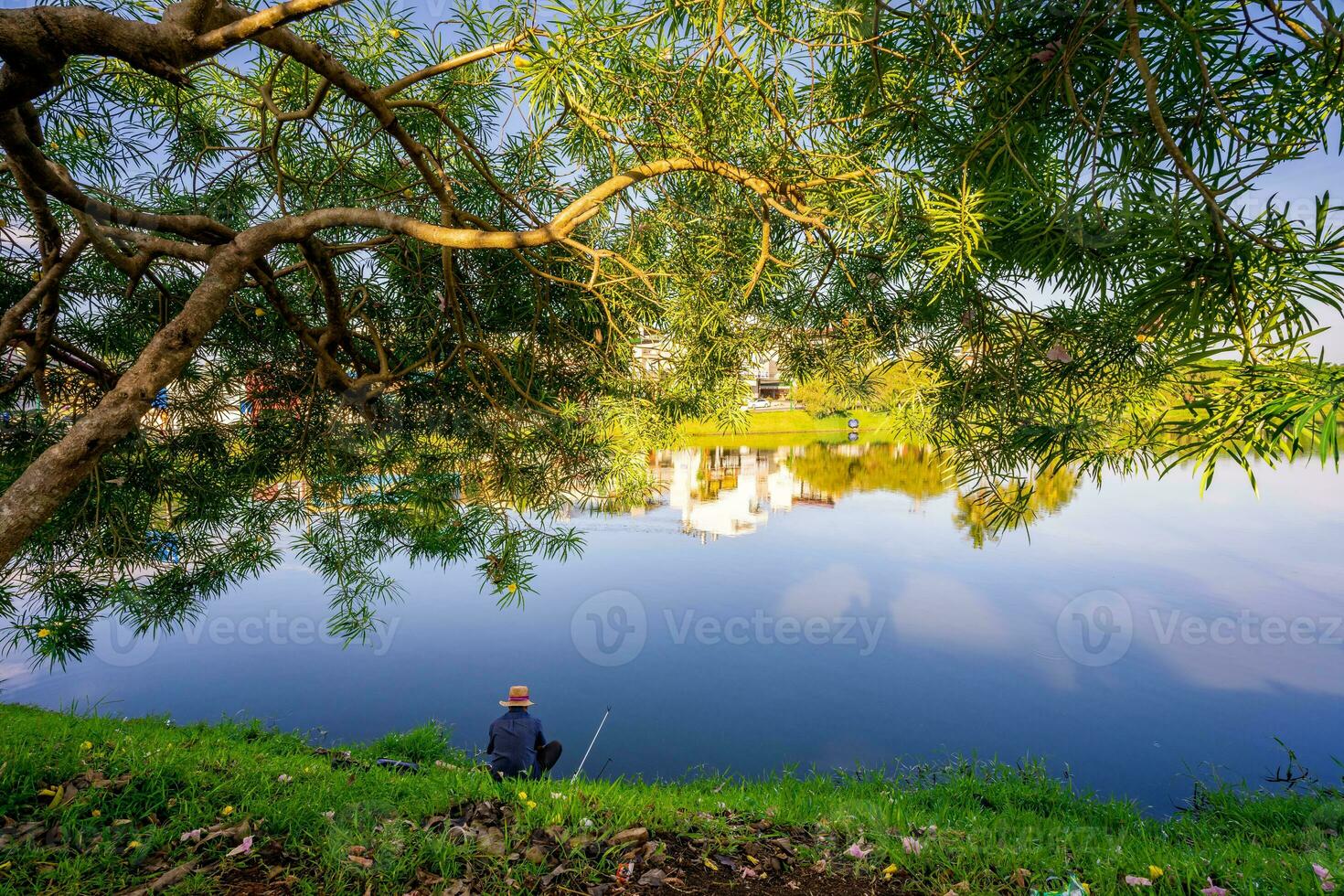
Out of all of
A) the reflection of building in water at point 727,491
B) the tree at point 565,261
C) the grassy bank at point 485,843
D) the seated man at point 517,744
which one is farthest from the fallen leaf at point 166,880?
the reflection of building in water at point 727,491

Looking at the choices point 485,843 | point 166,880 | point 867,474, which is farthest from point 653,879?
point 867,474

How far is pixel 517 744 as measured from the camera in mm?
3666

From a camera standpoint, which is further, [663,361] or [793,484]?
[793,484]

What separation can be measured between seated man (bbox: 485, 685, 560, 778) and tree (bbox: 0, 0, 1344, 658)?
1615mm

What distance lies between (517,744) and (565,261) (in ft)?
9.35

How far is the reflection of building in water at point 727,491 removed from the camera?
655 centimetres

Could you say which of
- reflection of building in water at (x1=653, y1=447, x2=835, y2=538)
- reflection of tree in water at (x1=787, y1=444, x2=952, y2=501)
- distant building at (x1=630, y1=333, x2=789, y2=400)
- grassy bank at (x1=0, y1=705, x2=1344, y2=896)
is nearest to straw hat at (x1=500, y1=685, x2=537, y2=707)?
grassy bank at (x1=0, y1=705, x2=1344, y2=896)

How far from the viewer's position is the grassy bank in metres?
1.38

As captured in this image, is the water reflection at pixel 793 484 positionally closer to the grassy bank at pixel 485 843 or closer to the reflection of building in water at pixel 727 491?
the reflection of building in water at pixel 727 491

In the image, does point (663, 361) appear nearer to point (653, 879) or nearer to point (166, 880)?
point (653, 879)
